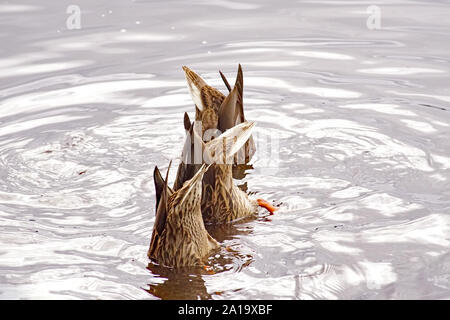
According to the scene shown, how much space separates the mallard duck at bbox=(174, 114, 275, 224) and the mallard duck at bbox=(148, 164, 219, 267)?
1.17ft

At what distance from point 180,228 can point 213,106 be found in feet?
6.20

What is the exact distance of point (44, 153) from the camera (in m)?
8.03

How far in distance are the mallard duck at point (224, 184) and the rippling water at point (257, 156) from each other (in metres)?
0.19

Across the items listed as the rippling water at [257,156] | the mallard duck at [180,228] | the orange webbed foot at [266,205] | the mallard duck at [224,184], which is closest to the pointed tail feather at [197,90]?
the rippling water at [257,156]

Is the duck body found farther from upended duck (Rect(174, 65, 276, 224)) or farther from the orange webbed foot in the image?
the orange webbed foot

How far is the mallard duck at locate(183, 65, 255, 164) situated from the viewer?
23.5 feet

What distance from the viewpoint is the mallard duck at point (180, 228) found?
5832mm

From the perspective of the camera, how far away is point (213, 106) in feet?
24.7

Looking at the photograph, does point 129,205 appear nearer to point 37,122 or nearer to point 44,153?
point 44,153

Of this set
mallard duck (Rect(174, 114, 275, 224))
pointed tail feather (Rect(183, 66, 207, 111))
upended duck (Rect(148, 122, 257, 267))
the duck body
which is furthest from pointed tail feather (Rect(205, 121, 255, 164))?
pointed tail feather (Rect(183, 66, 207, 111))

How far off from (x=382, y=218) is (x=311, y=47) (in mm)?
4678

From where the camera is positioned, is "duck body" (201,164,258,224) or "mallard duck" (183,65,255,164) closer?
"duck body" (201,164,258,224)

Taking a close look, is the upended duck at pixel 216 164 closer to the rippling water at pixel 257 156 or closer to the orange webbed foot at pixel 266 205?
the orange webbed foot at pixel 266 205

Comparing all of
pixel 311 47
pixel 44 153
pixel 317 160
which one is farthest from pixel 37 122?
pixel 311 47
